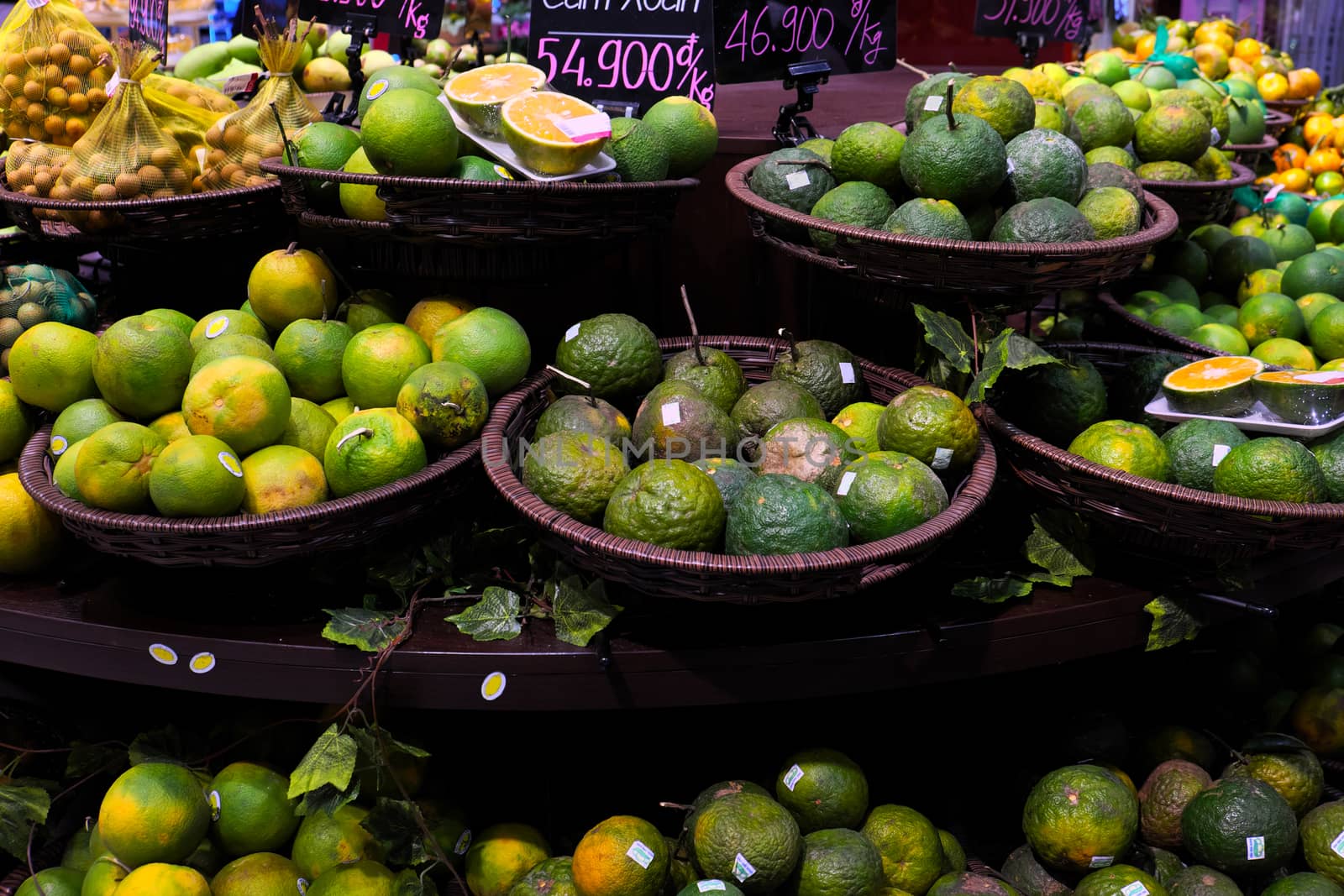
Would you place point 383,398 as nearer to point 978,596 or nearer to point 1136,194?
point 978,596

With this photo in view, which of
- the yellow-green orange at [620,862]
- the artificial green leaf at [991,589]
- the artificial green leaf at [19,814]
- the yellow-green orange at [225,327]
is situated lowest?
the artificial green leaf at [19,814]

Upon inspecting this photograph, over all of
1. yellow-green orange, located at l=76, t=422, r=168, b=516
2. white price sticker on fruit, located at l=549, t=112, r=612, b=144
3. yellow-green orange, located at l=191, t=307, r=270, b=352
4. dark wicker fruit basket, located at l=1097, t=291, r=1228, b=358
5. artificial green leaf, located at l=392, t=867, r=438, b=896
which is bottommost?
artificial green leaf, located at l=392, t=867, r=438, b=896

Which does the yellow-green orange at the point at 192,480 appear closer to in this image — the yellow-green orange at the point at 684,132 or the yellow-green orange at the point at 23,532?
the yellow-green orange at the point at 23,532

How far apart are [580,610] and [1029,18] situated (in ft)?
6.91

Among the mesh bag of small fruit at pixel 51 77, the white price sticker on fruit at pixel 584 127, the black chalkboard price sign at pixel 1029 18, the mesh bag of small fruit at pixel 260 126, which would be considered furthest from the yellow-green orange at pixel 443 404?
the black chalkboard price sign at pixel 1029 18

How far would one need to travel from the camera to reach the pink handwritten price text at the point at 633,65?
1956 millimetres

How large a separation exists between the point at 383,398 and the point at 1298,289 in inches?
78.0

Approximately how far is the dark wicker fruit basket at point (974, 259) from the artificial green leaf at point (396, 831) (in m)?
1.00

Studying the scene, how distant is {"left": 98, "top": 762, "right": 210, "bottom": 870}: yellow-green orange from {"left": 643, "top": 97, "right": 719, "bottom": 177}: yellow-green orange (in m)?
1.23

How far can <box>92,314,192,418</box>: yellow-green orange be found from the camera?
1479 millimetres

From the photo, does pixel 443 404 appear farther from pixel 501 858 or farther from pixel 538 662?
pixel 501 858

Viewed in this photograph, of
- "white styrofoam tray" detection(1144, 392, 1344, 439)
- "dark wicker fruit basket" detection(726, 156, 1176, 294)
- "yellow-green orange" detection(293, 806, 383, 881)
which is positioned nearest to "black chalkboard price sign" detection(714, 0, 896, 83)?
"dark wicker fruit basket" detection(726, 156, 1176, 294)

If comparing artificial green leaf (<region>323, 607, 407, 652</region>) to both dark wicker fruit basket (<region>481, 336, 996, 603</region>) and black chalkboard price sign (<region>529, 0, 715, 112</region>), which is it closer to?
dark wicker fruit basket (<region>481, 336, 996, 603</region>)

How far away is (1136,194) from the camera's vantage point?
179 centimetres
